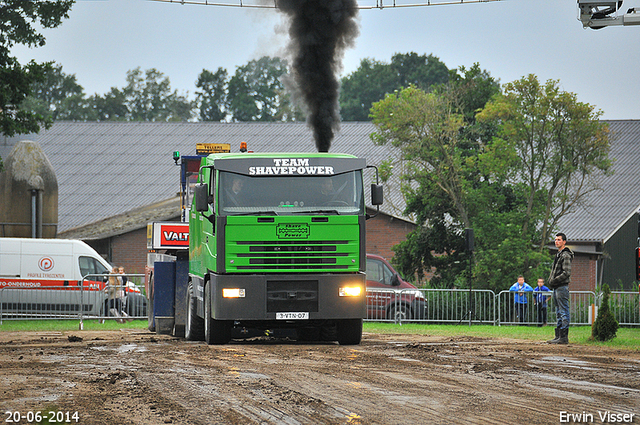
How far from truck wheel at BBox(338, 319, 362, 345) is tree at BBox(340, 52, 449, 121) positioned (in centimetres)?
6476

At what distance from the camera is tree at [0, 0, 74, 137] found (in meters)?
27.1

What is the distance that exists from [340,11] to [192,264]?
23.4ft

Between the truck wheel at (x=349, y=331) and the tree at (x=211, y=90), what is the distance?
75.8m

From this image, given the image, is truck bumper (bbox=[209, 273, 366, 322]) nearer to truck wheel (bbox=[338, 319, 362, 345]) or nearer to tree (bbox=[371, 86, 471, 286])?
truck wheel (bbox=[338, 319, 362, 345])

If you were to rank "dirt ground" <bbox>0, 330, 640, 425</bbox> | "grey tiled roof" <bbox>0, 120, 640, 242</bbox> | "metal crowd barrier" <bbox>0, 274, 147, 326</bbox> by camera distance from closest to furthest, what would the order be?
"dirt ground" <bbox>0, 330, 640, 425</bbox> < "metal crowd barrier" <bbox>0, 274, 147, 326</bbox> < "grey tiled roof" <bbox>0, 120, 640, 242</bbox>

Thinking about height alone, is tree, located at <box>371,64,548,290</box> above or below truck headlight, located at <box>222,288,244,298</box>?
above

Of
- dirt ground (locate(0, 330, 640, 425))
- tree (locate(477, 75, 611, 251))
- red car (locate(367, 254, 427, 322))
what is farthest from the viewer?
tree (locate(477, 75, 611, 251))

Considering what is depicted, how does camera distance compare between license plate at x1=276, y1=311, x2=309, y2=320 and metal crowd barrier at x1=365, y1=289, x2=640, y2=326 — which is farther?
metal crowd barrier at x1=365, y1=289, x2=640, y2=326

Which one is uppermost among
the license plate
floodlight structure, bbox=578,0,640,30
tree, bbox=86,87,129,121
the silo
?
tree, bbox=86,87,129,121

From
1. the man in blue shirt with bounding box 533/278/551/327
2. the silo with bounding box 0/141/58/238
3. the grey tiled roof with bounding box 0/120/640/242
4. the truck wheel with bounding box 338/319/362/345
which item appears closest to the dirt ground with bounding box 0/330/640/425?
the truck wheel with bounding box 338/319/362/345

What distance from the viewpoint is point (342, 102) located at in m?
81.1

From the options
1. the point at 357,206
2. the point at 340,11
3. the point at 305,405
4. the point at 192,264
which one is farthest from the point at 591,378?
the point at 340,11

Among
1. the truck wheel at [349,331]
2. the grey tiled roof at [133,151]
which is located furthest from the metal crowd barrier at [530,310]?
the grey tiled roof at [133,151]

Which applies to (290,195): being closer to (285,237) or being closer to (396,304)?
(285,237)
